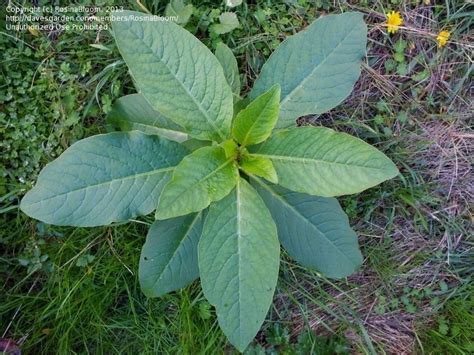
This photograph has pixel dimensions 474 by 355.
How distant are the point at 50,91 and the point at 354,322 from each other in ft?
6.45

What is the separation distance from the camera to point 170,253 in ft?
6.91

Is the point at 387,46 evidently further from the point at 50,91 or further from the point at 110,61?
the point at 50,91

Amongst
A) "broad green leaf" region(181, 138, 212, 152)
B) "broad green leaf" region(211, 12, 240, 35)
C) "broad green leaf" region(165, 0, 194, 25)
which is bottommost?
"broad green leaf" region(181, 138, 212, 152)

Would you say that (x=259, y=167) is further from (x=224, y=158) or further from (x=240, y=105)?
(x=240, y=105)

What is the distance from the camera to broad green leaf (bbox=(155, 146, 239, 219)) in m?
1.53

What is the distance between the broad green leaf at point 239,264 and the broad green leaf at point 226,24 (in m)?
1.06

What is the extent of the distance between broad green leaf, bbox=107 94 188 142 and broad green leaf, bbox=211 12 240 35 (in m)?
0.62

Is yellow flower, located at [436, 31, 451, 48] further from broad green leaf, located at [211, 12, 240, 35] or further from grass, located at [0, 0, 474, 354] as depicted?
A: broad green leaf, located at [211, 12, 240, 35]

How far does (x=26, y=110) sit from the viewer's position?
8.55ft

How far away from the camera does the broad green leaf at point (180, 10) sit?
2.47 metres

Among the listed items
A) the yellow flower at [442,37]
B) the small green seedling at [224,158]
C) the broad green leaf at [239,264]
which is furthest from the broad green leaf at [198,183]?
the yellow flower at [442,37]

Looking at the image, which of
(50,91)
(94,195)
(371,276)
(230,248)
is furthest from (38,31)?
(371,276)

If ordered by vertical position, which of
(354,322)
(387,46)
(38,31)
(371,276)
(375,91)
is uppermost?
(38,31)

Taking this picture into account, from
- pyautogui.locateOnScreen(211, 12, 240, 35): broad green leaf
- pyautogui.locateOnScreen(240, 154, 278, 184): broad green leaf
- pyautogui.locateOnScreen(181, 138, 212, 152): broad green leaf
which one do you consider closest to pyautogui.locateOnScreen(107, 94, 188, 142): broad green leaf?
pyautogui.locateOnScreen(181, 138, 212, 152): broad green leaf
